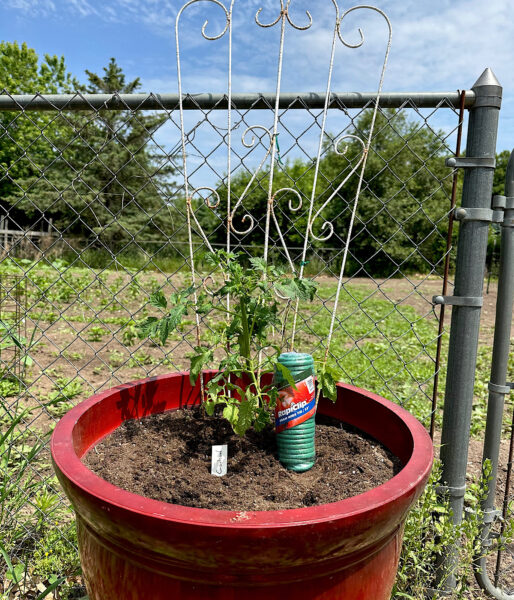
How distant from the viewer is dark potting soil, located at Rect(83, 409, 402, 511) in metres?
1.17

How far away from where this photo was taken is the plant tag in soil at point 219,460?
1.29m

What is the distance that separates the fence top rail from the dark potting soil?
108 centimetres

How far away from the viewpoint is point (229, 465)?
4.38 feet

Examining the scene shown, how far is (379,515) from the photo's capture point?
3.01 feet

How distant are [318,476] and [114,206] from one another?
33.0ft

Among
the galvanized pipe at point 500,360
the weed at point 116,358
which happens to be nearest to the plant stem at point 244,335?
the galvanized pipe at point 500,360

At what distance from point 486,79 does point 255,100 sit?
30.2 inches

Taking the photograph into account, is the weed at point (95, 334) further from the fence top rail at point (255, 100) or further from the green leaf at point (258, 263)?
the green leaf at point (258, 263)

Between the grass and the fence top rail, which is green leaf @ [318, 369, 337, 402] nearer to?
the grass

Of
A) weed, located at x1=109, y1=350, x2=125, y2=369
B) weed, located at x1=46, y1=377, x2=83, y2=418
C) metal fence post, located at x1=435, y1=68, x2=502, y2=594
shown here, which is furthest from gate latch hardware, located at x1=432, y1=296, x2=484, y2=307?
weed, located at x1=109, y1=350, x2=125, y2=369

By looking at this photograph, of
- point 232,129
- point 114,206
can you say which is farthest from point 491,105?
point 114,206

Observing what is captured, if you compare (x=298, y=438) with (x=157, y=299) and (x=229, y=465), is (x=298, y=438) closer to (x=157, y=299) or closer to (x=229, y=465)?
(x=229, y=465)

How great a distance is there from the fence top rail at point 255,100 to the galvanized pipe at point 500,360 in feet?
1.12

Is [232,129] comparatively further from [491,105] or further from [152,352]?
[152,352]
